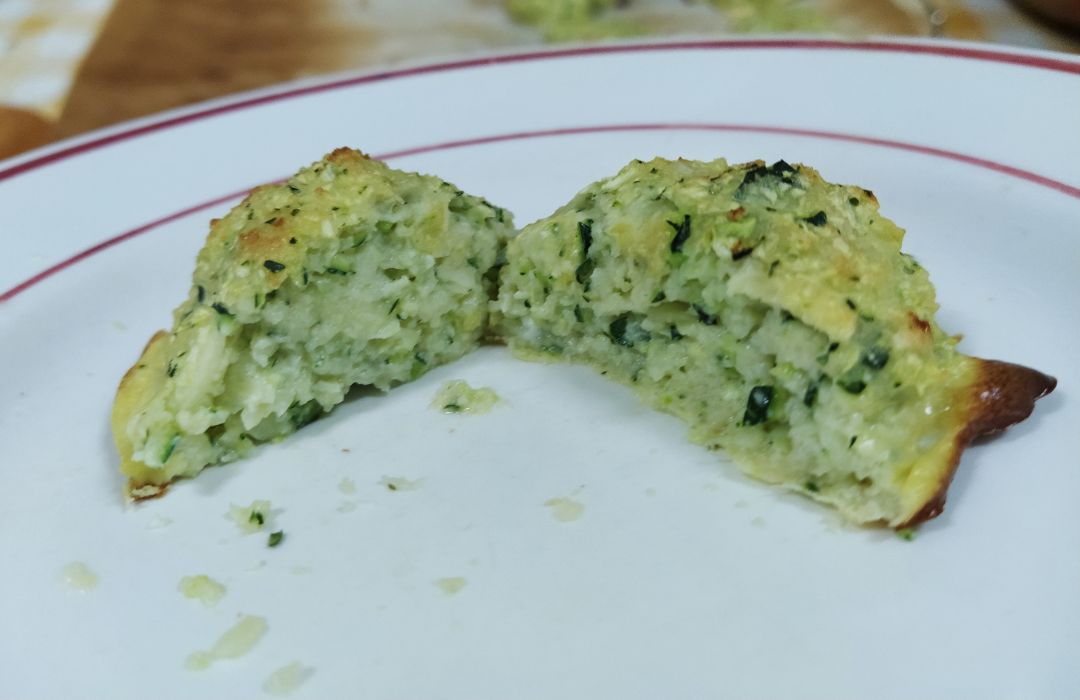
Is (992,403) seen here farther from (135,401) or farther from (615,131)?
(135,401)

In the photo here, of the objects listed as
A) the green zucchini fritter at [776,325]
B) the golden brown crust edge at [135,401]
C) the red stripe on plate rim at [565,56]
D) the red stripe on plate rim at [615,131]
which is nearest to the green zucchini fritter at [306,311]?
the golden brown crust edge at [135,401]

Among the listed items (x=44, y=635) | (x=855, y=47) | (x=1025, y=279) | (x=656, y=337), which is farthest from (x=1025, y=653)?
(x=855, y=47)

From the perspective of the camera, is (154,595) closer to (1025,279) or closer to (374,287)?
(374,287)

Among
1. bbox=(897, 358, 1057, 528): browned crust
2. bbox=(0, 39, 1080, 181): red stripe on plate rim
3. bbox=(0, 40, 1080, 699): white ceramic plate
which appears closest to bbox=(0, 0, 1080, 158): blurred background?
bbox=(0, 39, 1080, 181): red stripe on plate rim

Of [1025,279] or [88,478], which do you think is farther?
[1025,279]

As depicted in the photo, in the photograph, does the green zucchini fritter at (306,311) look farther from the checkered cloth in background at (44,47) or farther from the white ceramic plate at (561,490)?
the checkered cloth in background at (44,47)

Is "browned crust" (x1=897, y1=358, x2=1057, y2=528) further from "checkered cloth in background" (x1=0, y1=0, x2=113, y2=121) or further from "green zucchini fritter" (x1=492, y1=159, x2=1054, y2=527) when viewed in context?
"checkered cloth in background" (x1=0, y1=0, x2=113, y2=121)
